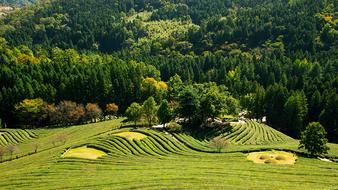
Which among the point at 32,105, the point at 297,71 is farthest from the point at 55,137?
the point at 297,71

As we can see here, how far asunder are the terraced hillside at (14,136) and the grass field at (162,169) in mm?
22077

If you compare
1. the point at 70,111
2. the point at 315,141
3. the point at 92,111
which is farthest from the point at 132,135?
the point at 70,111

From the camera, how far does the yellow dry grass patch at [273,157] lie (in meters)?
67.4

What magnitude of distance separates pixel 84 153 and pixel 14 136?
3890 centimetres

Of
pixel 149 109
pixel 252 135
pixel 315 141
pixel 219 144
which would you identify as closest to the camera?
pixel 315 141

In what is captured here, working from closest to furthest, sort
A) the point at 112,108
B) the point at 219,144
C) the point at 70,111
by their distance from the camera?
the point at 219,144 → the point at 70,111 → the point at 112,108

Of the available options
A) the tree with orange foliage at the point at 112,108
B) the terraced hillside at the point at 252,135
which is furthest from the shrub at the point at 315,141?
the tree with orange foliage at the point at 112,108

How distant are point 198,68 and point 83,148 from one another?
328ft

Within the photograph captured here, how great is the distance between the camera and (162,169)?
60906 millimetres

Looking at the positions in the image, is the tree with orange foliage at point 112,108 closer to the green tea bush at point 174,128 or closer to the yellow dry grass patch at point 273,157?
the green tea bush at point 174,128

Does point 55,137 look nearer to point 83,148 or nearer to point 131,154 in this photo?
point 83,148

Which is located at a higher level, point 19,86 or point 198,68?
point 19,86

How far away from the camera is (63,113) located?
117 m

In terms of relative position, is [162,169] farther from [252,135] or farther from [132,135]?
[252,135]
